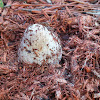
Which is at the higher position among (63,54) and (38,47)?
(38,47)

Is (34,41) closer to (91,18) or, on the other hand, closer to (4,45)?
(4,45)

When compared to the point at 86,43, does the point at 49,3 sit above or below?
above

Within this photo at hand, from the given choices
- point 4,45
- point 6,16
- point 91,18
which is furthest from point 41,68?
point 91,18

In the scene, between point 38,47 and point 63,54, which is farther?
point 63,54
